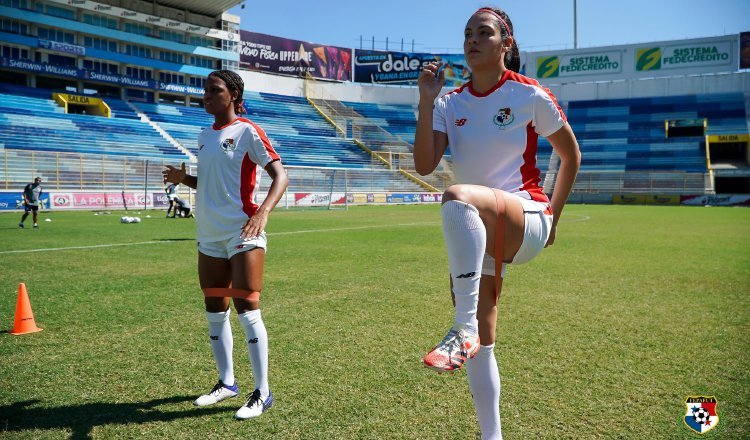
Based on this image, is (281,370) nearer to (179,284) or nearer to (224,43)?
(179,284)

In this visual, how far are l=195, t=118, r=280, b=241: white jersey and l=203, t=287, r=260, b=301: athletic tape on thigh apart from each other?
1.19 feet

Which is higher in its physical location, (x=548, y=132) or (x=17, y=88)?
(x=17, y=88)

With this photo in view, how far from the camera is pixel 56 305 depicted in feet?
21.9

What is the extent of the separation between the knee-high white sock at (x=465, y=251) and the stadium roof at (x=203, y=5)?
53327 mm

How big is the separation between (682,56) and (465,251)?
6502 centimetres

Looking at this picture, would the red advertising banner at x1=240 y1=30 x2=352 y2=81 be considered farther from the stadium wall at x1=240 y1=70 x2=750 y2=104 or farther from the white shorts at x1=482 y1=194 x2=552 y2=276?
the white shorts at x1=482 y1=194 x2=552 y2=276

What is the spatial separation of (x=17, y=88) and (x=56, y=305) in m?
42.7

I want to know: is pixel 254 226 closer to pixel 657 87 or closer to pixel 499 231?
pixel 499 231

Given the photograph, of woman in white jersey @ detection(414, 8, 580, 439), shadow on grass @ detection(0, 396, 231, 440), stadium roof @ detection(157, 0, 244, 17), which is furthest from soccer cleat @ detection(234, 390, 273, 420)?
stadium roof @ detection(157, 0, 244, 17)

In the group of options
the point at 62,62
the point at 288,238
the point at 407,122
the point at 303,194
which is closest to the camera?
the point at 288,238

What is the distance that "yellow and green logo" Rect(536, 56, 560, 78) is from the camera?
61.8m

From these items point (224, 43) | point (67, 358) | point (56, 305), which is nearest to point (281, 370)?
point (67, 358)

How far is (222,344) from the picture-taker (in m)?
3.99

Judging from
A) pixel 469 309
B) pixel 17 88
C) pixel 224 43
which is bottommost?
pixel 469 309
